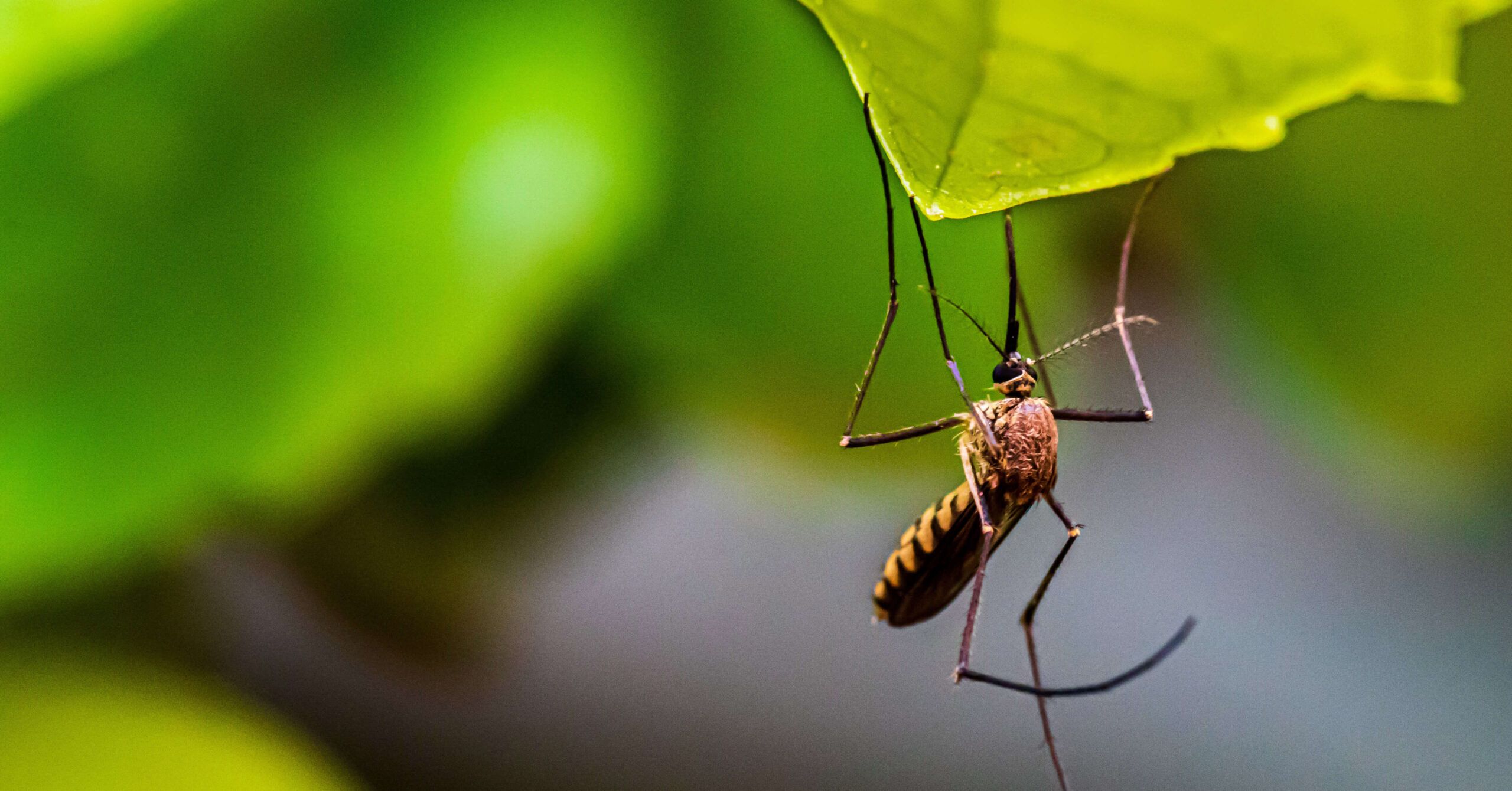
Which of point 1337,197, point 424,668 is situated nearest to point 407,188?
point 424,668

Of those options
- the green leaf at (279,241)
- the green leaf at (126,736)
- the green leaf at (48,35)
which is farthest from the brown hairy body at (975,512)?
the green leaf at (48,35)

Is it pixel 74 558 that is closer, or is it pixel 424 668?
pixel 74 558

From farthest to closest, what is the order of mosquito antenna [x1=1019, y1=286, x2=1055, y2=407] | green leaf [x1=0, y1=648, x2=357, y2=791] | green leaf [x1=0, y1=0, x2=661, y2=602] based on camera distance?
1. mosquito antenna [x1=1019, y1=286, x2=1055, y2=407]
2. green leaf [x1=0, y1=648, x2=357, y2=791]
3. green leaf [x1=0, y1=0, x2=661, y2=602]

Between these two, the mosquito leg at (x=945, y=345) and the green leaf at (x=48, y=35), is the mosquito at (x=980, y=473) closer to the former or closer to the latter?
the mosquito leg at (x=945, y=345)

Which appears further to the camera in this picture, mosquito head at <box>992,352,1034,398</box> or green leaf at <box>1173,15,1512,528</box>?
green leaf at <box>1173,15,1512,528</box>

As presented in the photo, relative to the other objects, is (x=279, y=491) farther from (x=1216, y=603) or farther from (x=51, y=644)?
(x=1216, y=603)

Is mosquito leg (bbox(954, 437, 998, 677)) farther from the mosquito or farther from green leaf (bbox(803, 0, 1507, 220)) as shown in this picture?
green leaf (bbox(803, 0, 1507, 220))

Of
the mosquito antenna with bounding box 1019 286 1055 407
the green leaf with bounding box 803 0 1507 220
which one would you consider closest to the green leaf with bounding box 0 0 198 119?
the green leaf with bounding box 803 0 1507 220
